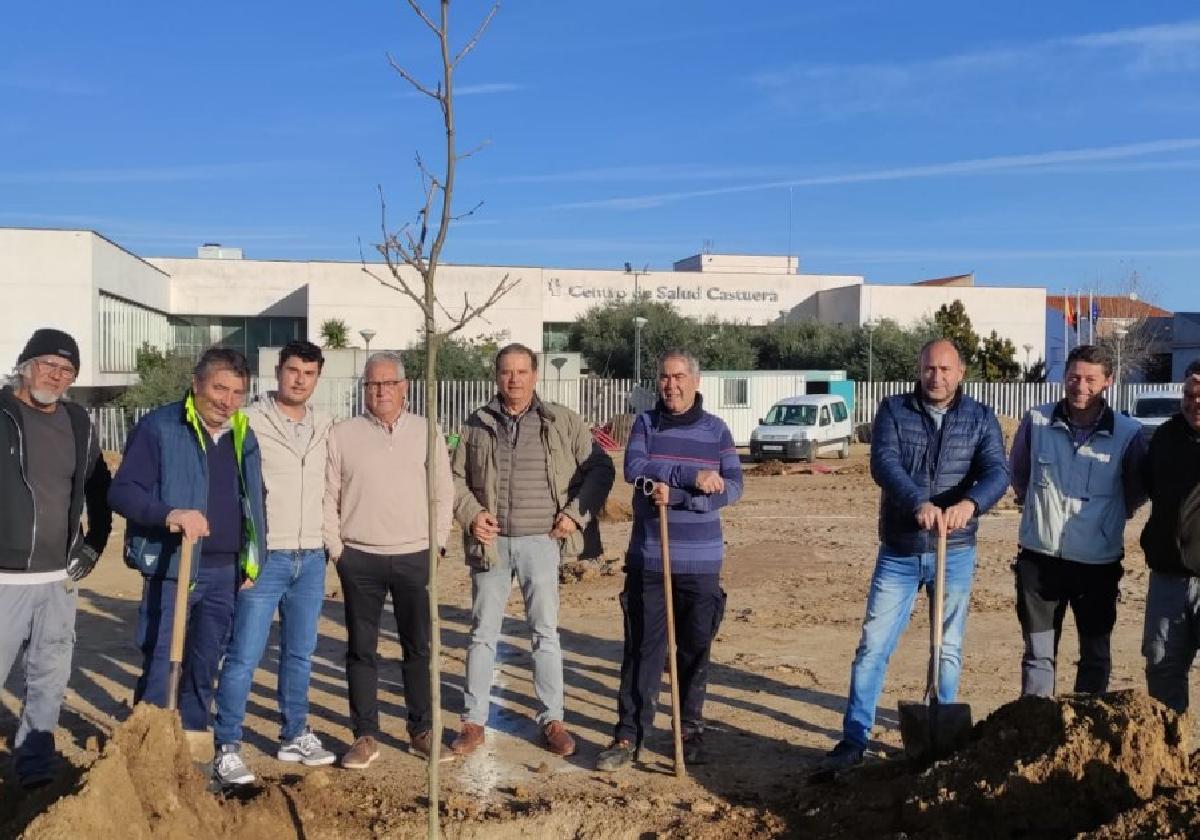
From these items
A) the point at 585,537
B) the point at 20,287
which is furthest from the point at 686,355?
the point at 20,287

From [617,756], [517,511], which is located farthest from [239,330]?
[617,756]

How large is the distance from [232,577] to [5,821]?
1.28 m

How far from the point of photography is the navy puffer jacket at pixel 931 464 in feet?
17.6

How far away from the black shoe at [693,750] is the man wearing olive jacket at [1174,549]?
2.06 m

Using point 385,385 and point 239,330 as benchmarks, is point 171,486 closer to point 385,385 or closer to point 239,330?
point 385,385

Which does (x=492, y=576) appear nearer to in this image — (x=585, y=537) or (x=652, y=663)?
(x=585, y=537)

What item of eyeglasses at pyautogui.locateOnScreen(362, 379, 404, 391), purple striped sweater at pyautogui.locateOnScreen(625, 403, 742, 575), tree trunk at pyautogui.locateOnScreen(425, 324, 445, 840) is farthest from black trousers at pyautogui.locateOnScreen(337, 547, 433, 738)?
tree trunk at pyautogui.locateOnScreen(425, 324, 445, 840)

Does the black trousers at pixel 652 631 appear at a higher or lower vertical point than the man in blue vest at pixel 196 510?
lower

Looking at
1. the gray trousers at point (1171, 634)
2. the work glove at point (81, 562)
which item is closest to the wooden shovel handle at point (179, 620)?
the work glove at point (81, 562)

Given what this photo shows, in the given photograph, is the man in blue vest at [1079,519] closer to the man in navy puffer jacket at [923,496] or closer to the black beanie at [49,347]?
the man in navy puffer jacket at [923,496]

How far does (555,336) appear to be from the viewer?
168 feet

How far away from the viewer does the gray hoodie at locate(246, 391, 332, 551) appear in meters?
5.48

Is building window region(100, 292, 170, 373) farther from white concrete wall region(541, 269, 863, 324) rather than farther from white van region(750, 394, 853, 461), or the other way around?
white van region(750, 394, 853, 461)

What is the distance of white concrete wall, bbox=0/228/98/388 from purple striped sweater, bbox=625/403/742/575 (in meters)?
30.4
